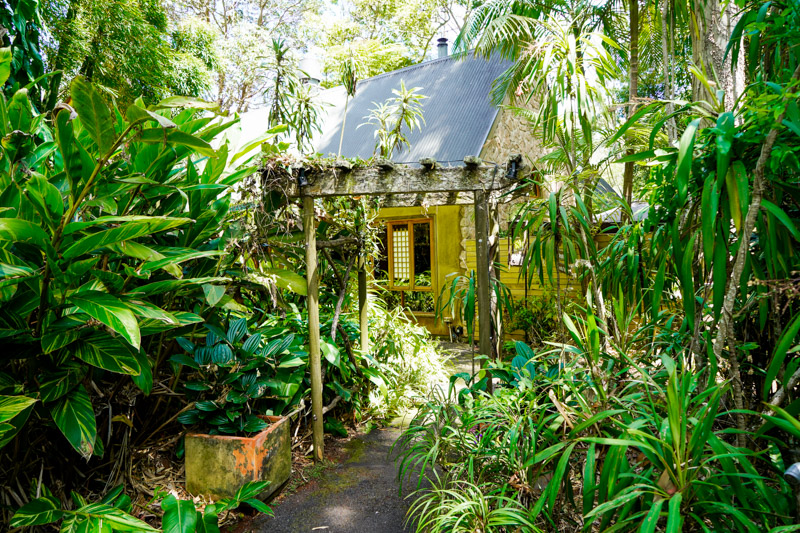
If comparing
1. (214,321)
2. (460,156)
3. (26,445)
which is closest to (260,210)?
(214,321)

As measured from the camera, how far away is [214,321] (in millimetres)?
3305

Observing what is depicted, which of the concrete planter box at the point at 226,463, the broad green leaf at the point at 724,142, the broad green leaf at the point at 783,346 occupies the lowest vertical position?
the concrete planter box at the point at 226,463

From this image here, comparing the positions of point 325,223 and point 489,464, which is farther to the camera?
point 325,223

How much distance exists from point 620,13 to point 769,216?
7082mm

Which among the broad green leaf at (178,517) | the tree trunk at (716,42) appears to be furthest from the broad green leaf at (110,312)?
the tree trunk at (716,42)

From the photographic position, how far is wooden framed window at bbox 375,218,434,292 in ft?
27.8

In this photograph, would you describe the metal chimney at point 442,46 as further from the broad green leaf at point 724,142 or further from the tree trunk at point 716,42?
the broad green leaf at point 724,142

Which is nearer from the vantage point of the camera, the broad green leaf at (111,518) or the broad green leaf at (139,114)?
the broad green leaf at (139,114)

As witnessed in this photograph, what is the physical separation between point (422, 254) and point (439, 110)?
2.57 metres

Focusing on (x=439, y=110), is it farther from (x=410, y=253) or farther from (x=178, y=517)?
(x=178, y=517)

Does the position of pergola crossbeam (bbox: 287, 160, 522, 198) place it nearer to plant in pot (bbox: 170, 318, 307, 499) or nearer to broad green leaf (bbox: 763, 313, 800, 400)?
plant in pot (bbox: 170, 318, 307, 499)

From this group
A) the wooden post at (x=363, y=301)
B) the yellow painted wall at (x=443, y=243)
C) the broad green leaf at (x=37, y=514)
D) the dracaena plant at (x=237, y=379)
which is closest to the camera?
the broad green leaf at (x=37, y=514)

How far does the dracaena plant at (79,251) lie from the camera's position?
1.89 m

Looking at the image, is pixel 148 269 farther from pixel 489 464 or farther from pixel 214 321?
pixel 489 464
